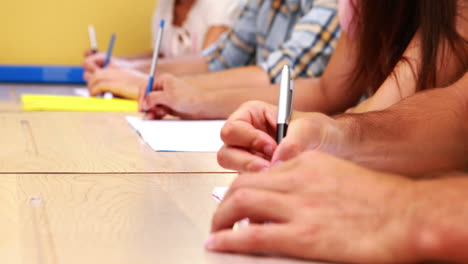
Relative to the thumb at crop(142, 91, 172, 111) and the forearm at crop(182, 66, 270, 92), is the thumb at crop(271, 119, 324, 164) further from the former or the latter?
the forearm at crop(182, 66, 270, 92)

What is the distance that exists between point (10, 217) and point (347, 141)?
36 cm

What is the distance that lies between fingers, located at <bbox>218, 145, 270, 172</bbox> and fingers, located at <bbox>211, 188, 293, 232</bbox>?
0.17 meters

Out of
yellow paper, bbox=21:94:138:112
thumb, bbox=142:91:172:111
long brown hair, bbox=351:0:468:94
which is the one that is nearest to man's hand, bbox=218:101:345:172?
long brown hair, bbox=351:0:468:94

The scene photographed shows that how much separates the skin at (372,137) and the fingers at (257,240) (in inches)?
6.6

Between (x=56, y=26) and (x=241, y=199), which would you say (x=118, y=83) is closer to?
(x=241, y=199)

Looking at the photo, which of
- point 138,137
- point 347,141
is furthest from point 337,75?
point 347,141

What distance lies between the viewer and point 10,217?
62 centimetres

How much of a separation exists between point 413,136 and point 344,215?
335 mm

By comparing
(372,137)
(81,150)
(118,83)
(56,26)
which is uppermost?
(372,137)

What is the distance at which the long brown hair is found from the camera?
1072 millimetres

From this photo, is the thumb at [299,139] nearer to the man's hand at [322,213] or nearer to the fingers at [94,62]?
the man's hand at [322,213]

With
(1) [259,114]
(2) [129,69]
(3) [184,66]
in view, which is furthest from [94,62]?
(1) [259,114]

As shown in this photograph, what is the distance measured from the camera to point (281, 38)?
6.68ft

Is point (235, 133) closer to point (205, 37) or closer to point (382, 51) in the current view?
point (382, 51)
